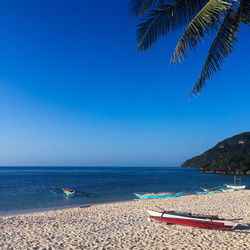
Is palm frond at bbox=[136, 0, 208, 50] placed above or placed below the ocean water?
above

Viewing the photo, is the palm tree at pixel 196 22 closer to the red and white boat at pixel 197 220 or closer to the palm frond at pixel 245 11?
the palm frond at pixel 245 11

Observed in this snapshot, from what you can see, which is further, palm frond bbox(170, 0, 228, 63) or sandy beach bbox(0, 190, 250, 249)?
sandy beach bbox(0, 190, 250, 249)

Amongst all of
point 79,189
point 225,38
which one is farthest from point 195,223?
point 79,189

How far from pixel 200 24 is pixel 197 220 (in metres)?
7.77

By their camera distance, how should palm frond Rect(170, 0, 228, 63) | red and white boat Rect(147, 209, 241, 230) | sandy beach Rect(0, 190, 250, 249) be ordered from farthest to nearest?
red and white boat Rect(147, 209, 241, 230), sandy beach Rect(0, 190, 250, 249), palm frond Rect(170, 0, 228, 63)

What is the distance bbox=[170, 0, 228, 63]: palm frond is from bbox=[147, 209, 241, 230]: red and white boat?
23.7 feet

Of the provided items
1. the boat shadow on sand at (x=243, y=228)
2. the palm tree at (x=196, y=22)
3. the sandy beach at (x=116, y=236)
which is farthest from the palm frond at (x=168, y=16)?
the boat shadow on sand at (x=243, y=228)

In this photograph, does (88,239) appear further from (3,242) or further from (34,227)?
(34,227)

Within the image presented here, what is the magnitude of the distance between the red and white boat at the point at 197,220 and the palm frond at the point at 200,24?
7.23m

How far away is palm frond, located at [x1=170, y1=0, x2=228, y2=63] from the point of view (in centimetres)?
347

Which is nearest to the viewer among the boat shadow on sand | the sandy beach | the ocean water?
the sandy beach

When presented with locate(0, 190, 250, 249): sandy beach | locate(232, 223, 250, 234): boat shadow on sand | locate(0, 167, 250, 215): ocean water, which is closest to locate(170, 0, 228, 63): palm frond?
locate(0, 190, 250, 249): sandy beach

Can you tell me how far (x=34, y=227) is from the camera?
1050 centimetres

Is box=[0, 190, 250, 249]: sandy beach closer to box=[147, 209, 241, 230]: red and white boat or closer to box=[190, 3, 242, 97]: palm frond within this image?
box=[147, 209, 241, 230]: red and white boat
